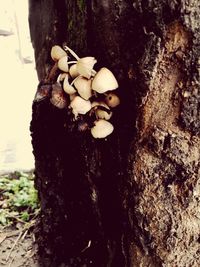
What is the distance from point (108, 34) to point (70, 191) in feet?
3.54

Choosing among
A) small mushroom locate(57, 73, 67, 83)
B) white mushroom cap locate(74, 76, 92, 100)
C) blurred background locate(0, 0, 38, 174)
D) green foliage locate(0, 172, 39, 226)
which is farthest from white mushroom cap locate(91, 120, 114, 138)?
blurred background locate(0, 0, 38, 174)

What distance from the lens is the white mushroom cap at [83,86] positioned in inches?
53.9

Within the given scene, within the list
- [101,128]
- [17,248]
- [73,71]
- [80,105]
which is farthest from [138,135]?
[17,248]

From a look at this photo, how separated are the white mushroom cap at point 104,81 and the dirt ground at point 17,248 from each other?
1.81 m

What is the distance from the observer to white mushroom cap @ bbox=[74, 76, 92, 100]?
53.9 inches

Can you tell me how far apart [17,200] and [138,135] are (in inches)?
83.5

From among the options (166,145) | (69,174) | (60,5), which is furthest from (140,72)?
(69,174)

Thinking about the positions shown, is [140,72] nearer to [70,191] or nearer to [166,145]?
[166,145]

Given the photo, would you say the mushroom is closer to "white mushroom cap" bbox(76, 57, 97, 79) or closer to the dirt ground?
"white mushroom cap" bbox(76, 57, 97, 79)

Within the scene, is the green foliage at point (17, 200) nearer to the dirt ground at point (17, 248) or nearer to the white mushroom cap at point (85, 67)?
the dirt ground at point (17, 248)

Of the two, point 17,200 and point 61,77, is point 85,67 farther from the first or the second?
point 17,200

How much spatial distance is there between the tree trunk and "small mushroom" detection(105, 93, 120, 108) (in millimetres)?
33

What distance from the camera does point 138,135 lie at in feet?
4.65

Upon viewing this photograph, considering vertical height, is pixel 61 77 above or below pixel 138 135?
above
